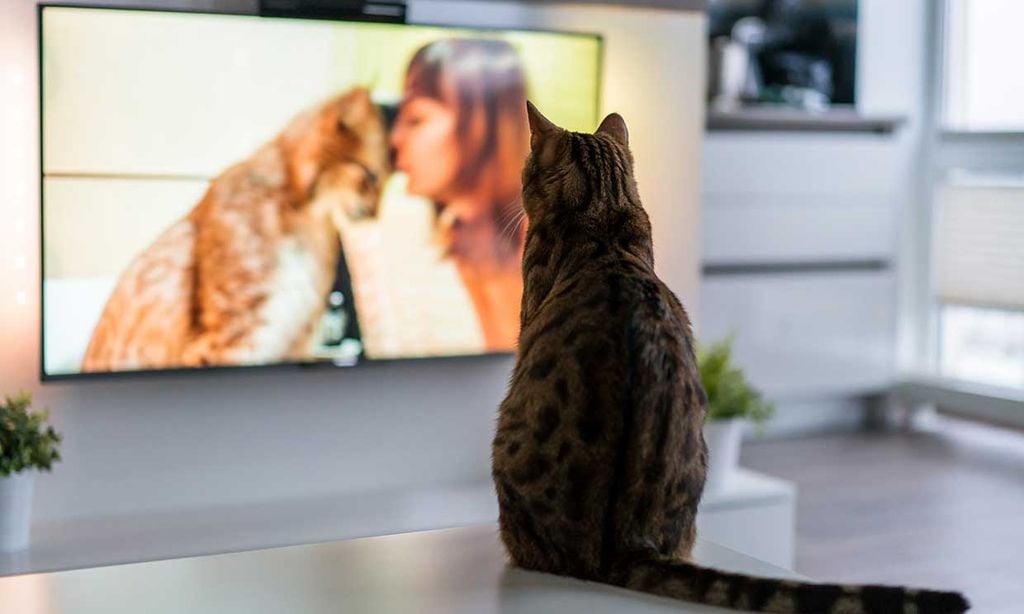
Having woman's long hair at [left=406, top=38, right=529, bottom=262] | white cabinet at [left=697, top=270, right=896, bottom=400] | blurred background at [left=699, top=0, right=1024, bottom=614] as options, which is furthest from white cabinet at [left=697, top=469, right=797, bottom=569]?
white cabinet at [left=697, top=270, right=896, bottom=400]

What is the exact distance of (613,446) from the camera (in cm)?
117

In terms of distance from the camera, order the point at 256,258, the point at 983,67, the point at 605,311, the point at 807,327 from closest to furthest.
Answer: the point at 605,311, the point at 256,258, the point at 807,327, the point at 983,67

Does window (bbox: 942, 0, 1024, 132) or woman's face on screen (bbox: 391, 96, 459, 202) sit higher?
window (bbox: 942, 0, 1024, 132)

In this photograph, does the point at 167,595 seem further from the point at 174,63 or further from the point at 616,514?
the point at 174,63

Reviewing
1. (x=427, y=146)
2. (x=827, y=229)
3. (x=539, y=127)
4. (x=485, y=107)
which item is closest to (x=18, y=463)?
(x=427, y=146)

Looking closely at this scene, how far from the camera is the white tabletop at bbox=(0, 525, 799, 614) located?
3.65 feet


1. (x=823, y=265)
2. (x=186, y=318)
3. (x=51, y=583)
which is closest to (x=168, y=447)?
(x=186, y=318)

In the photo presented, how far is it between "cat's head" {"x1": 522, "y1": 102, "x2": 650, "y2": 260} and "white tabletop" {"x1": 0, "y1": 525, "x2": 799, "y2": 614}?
34cm

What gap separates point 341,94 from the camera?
296cm

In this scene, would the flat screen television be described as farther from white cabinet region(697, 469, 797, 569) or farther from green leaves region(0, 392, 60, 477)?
white cabinet region(697, 469, 797, 569)

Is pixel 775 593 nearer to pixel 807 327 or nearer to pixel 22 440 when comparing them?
pixel 22 440

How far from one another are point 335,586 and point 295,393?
1.97 meters

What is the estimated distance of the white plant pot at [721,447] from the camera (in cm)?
321

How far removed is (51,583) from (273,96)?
6.13 ft
